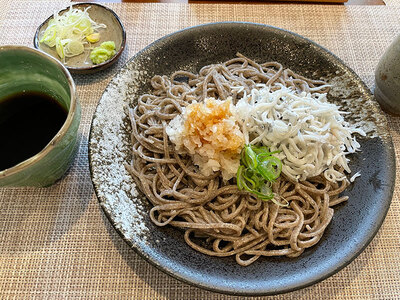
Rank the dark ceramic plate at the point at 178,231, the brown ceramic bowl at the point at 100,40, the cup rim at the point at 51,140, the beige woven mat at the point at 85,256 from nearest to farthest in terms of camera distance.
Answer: the cup rim at the point at 51,140
the dark ceramic plate at the point at 178,231
the beige woven mat at the point at 85,256
the brown ceramic bowl at the point at 100,40

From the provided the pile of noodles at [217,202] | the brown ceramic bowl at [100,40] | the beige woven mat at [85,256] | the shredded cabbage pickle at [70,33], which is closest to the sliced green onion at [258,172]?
the pile of noodles at [217,202]

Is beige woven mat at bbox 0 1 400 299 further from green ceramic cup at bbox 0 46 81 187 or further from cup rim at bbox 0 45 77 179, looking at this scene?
cup rim at bbox 0 45 77 179

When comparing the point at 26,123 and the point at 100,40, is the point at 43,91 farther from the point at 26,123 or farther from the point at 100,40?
the point at 100,40

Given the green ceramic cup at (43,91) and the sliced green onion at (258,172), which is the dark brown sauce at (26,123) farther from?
the sliced green onion at (258,172)

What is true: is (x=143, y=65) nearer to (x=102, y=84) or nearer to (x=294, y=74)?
(x=102, y=84)

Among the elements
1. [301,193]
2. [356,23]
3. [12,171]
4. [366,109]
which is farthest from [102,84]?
[356,23]
